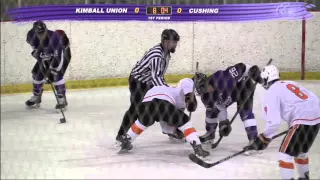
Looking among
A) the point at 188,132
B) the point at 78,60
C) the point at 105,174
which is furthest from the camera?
the point at 78,60

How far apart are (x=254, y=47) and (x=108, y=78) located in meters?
1.44

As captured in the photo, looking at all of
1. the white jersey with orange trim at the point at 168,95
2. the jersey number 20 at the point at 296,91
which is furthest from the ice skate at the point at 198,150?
the jersey number 20 at the point at 296,91

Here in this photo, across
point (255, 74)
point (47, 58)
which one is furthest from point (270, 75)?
point (47, 58)

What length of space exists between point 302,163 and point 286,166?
0.19 metres

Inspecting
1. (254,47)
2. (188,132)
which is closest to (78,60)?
(254,47)

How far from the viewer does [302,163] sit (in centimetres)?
315

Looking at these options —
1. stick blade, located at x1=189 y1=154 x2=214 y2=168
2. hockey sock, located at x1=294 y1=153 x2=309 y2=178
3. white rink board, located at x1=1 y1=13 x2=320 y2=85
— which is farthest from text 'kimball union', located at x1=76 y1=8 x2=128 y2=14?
hockey sock, located at x1=294 y1=153 x2=309 y2=178

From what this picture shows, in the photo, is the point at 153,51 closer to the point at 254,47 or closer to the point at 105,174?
the point at 105,174

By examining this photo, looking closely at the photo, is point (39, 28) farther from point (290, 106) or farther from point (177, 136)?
point (290, 106)

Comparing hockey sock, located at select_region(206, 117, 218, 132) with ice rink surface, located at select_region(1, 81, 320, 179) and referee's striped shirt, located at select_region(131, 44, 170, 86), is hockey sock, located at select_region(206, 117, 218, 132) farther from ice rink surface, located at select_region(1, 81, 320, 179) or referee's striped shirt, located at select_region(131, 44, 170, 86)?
referee's striped shirt, located at select_region(131, 44, 170, 86)

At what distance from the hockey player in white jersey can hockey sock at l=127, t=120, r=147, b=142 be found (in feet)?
2.44

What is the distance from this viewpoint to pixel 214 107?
3891 millimetres

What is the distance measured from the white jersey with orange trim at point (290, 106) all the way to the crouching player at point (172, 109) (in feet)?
1.82

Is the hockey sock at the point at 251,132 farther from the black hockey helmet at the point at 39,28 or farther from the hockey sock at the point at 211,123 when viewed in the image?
the black hockey helmet at the point at 39,28
